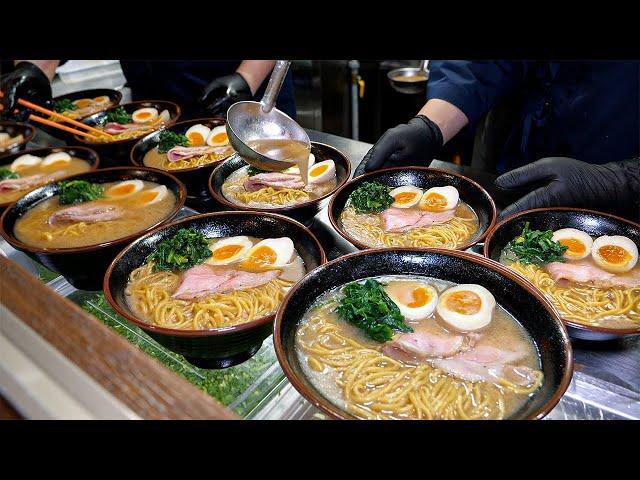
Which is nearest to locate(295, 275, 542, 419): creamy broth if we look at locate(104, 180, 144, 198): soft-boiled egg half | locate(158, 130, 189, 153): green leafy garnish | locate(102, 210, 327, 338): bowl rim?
locate(102, 210, 327, 338): bowl rim

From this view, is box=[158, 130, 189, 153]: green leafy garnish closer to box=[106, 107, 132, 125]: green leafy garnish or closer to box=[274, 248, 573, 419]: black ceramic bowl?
box=[106, 107, 132, 125]: green leafy garnish

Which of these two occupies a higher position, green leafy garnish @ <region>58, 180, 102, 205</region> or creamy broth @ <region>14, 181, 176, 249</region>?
green leafy garnish @ <region>58, 180, 102, 205</region>

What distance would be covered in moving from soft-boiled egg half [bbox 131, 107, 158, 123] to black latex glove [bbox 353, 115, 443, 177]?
2.73 m

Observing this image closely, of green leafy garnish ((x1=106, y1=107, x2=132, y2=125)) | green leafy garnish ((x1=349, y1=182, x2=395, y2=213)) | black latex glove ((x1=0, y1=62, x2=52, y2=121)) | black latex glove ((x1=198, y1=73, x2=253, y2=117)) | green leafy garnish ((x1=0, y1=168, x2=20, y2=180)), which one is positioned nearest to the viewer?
green leafy garnish ((x1=349, y1=182, x2=395, y2=213))

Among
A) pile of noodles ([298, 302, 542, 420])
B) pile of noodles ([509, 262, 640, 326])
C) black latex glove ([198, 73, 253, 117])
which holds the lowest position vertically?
pile of noodles ([509, 262, 640, 326])

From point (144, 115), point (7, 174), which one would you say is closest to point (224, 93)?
point (144, 115)

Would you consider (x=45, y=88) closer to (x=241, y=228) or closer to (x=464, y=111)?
(x=241, y=228)

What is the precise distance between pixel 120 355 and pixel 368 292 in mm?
1271

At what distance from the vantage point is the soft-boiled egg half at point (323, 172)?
11.4 ft

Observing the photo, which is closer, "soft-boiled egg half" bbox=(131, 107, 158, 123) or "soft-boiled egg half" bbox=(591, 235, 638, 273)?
"soft-boiled egg half" bbox=(591, 235, 638, 273)

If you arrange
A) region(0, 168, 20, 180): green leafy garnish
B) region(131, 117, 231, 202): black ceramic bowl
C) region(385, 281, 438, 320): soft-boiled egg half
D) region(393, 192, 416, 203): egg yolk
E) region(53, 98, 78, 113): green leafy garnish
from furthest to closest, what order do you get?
region(53, 98, 78, 113): green leafy garnish, region(0, 168, 20, 180): green leafy garnish, region(131, 117, 231, 202): black ceramic bowl, region(393, 192, 416, 203): egg yolk, region(385, 281, 438, 320): soft-boiled egg half

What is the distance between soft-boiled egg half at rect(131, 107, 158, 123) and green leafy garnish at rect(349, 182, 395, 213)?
300 cm

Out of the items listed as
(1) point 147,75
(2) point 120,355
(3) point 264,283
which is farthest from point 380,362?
(1) point 147,75

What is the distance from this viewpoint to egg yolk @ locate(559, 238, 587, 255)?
2564mm
